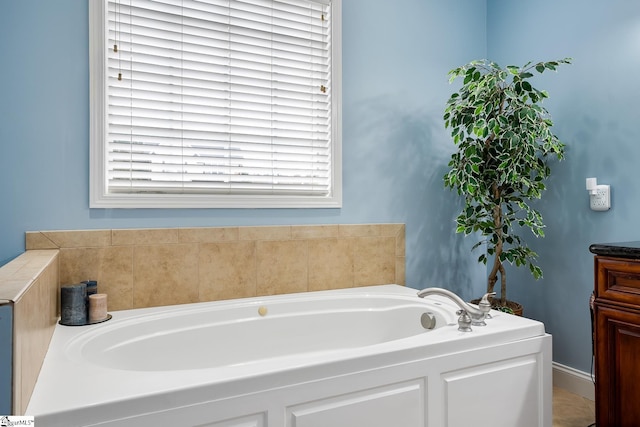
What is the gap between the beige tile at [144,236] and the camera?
6.88 feet

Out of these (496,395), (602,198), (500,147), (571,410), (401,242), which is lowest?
(571,410)

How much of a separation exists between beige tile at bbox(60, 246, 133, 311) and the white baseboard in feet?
8.12

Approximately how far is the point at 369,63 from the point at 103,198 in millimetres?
1717

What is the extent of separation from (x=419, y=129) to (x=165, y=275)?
1.81 meters

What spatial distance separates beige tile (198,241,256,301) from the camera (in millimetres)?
2275

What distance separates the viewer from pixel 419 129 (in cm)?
293

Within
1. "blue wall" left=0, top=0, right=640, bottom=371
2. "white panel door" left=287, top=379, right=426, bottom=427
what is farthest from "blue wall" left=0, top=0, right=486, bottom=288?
"white panel door" left=287, top=379, right=426, bottom=427

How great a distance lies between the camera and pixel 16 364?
0.96 meters

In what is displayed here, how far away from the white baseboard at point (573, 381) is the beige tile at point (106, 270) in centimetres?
247

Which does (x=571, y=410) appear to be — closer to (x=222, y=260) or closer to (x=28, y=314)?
(x=222, y=260)

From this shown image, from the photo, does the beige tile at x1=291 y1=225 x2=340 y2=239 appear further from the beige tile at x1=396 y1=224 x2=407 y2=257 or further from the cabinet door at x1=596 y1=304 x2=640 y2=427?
the cabinet door at x1=596 y1=304 x2=640 y2=427

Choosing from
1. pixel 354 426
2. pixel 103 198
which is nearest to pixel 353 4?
pixel 103 198

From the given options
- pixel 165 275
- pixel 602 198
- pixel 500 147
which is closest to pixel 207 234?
pixel 165 275

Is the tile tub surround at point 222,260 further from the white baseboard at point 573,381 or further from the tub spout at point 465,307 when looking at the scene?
the white baseboard at point 573,381
